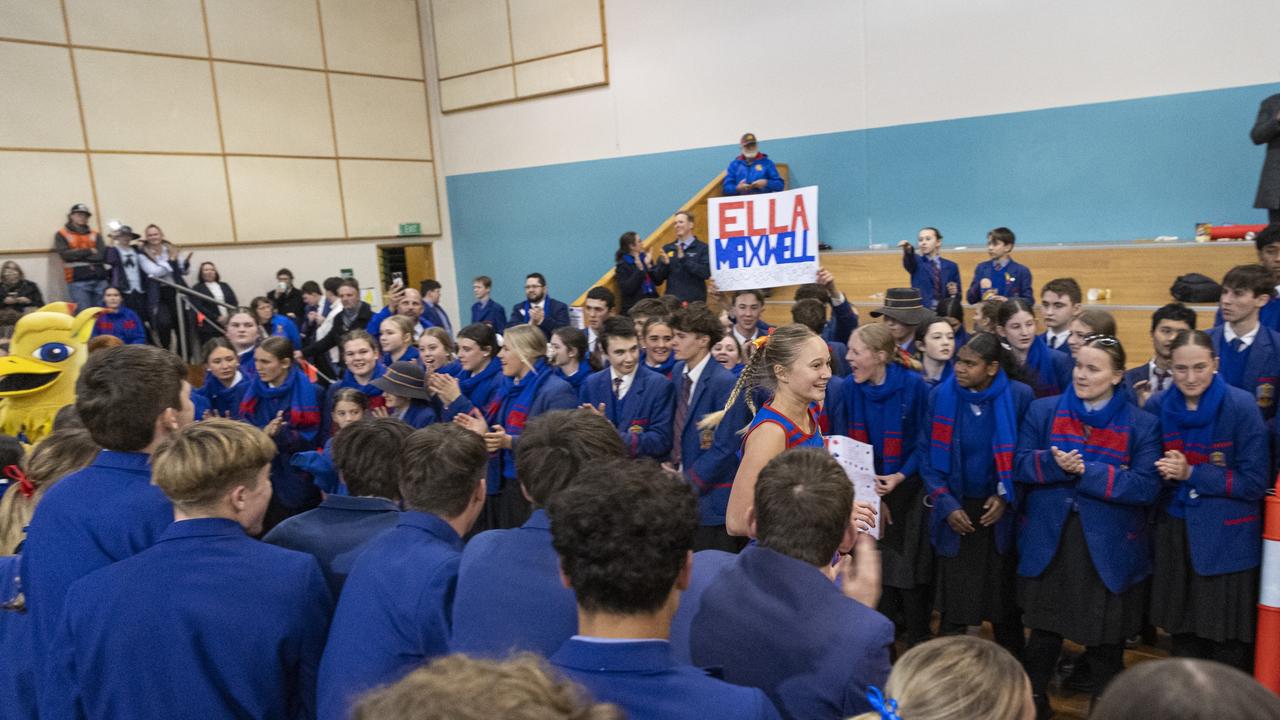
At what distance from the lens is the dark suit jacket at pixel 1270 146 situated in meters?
6.25

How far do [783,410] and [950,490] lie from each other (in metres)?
1.11

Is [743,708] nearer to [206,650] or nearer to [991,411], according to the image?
[206,650]

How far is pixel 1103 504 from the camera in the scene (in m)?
3.05

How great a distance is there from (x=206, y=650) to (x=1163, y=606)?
10.7 feet

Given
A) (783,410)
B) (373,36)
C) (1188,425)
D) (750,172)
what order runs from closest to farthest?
(783,410) → (1188,425) → (750,172) → (373,36)

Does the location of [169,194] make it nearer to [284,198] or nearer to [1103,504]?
[284,198]

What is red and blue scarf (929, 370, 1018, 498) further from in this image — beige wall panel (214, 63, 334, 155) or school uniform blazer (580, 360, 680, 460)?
beige wall panel (214, 63, 334, 155)

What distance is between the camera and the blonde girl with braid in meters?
2.69

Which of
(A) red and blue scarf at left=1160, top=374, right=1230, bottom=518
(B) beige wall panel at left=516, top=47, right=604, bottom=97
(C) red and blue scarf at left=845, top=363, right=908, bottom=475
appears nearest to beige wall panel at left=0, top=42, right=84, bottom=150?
(B) beige wall panel at left=516, top=47, right=604, bottom=97

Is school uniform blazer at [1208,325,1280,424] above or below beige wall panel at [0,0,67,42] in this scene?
below

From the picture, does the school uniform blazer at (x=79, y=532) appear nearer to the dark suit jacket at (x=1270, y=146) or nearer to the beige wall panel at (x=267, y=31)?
the dark suit jacket at (x=1270, y=146)

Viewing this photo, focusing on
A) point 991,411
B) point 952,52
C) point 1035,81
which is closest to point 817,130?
point 952,52

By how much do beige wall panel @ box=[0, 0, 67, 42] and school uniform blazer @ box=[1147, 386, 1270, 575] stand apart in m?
13.0

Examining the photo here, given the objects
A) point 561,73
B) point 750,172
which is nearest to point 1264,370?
point 750,172
